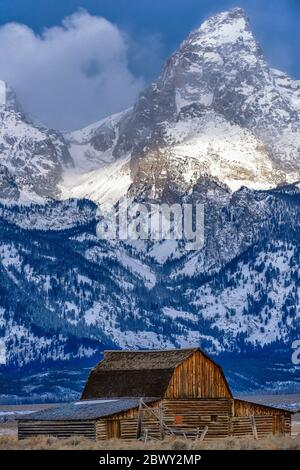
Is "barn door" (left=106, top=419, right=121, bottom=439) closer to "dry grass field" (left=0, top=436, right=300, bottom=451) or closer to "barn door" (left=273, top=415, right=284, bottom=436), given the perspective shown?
"dry grass field" (left=0, top=436, right=300, bottom=451)

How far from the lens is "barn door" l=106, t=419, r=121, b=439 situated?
9509 centimetres

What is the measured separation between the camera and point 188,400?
103 m

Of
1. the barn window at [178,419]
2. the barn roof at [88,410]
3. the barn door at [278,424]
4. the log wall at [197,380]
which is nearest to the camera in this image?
the barn roof at [88,410]

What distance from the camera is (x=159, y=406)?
100438 millimetres

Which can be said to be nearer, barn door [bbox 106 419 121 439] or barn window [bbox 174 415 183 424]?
barn door [bbox 106 419 121 439]

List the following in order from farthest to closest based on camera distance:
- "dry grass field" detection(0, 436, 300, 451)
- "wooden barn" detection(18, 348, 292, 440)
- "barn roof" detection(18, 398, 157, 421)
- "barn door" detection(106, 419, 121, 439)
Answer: "wooden barn" detection(18, 348, 292, 440) → "barn roof" detection(18, 398, 157, 421) → "barn door" detection(106, 419, 121, 439) → "dry grass field" detection(0, 436, 300, 451)

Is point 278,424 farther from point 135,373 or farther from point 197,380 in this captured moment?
point 135,373

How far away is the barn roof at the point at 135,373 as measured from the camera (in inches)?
4023

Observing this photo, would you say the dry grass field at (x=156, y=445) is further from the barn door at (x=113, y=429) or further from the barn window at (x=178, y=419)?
the barn window at (x=178, y=419)

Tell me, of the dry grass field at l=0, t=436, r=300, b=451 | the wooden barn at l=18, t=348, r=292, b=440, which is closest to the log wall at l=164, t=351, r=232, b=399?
the wooden barn at l=18, t=348, r=292, b=440

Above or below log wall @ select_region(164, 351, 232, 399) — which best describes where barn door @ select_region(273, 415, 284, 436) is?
below

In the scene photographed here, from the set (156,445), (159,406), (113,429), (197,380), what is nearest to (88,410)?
(113,429)

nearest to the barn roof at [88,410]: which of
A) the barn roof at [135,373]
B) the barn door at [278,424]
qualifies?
the barn roof at [135,373]

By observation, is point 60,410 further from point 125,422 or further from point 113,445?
point 113,445
